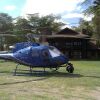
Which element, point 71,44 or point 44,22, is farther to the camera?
point 44,22

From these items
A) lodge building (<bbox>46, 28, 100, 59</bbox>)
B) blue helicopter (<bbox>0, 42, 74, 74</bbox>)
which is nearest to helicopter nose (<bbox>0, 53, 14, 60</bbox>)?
blue helicopter (<bbox>0, 42, 74, 74</bbox>)

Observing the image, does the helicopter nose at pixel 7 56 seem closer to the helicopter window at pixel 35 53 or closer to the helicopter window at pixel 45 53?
the helicopter window at pixel 35 53

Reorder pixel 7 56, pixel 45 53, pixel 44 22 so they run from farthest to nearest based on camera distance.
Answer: pixel 44 22, pixel 7 56, pixel 45 53

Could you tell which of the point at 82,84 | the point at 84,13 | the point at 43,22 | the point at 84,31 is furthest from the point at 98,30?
the point at 82,84

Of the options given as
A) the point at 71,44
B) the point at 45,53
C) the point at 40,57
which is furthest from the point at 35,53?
the point at 71,44

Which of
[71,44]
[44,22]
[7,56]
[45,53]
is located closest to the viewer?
[45,53]

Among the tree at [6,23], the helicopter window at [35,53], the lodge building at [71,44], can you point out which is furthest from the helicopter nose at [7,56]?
the tree at [6,23]

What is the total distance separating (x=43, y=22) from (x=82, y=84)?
83.9 meters

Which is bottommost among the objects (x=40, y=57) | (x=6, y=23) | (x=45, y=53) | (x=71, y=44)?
(x=40, y=57)

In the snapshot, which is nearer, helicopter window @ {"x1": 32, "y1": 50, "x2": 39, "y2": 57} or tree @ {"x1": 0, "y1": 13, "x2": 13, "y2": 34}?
helicopter window @ {"x1": 32, "y1": 50, "x2": 39, "y2": 57}

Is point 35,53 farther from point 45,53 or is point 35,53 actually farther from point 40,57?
point 45,53

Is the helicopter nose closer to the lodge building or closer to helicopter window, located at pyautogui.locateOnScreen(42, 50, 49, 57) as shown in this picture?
helicopter window, located at pyautogui.locateOnScreen(42, 50, 49, 57)

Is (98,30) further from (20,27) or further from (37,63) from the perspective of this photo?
(37,63)

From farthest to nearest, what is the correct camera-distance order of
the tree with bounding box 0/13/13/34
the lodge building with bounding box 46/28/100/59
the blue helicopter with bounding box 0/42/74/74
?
the tree with bounding box 0/13/13/34 < the lodge building with bounding box 46/28/100/59 < the blue helicopter with bounding box 0/42/74/74
